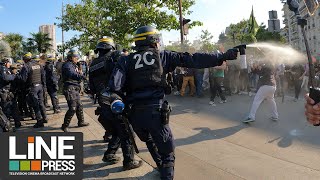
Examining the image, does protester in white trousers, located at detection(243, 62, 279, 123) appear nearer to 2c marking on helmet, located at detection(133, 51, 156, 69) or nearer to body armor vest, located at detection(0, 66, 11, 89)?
2c marking on helmet, located at detection(133, 51, 156, 69)

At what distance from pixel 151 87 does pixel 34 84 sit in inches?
199

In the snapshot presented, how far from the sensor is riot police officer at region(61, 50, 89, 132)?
6.91 m

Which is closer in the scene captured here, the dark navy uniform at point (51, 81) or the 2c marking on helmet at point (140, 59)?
the 2c marking on helmet at point (140, 59)

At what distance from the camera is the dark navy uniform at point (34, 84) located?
25.8 ft

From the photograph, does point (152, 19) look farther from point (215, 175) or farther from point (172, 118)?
point (215, 175)

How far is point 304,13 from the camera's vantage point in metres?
2.45

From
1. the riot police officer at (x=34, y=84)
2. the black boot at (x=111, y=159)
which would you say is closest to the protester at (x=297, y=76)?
the black boot at (x=111, y=159)

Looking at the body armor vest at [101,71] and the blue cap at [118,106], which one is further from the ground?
the body armor vest at [101,71]

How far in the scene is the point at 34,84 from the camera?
7.92 meters

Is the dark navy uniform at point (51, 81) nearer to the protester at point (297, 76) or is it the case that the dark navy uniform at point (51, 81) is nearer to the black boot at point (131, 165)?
the black boot at point (131, 165)

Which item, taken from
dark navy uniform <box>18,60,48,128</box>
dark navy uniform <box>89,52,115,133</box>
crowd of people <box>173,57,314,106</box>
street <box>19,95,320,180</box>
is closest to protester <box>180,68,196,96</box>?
crowd of people <box>173,57,314,106</box>

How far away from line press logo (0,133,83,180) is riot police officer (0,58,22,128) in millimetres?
4031

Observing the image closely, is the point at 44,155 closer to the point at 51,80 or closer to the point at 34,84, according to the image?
the point at 34,84

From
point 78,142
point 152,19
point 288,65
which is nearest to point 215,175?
point 78,142
